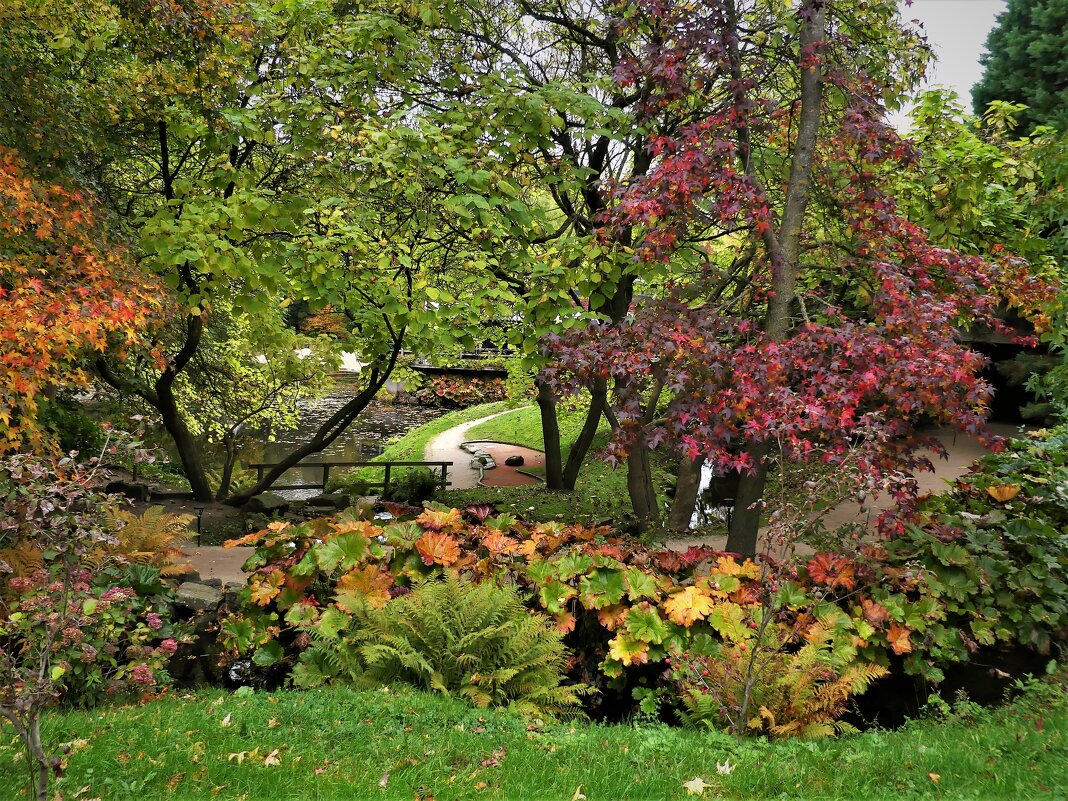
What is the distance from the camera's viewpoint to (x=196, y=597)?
583 cm

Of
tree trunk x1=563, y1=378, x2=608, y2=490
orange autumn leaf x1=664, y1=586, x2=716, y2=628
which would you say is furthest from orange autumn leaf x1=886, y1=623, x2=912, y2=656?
tree trunk x1=563, y1=378, x2=608, y2=490

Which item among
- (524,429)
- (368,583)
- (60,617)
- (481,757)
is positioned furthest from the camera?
(524,429)

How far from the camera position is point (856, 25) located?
7.15m

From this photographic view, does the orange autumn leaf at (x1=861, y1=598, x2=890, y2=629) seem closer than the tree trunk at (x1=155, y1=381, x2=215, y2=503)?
Yes

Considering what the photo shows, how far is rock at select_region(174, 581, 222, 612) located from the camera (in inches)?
226

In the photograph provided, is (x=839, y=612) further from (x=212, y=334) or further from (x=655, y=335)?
(x=212, y=334)

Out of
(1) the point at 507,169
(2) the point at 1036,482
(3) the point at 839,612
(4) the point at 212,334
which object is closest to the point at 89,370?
(4) the point at 212,334

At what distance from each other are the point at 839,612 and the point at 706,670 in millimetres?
1039

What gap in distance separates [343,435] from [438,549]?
69.7 feet

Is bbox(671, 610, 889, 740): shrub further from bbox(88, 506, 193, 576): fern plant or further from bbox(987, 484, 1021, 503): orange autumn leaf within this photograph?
bbox(88, 506, 193, 576): fern plant

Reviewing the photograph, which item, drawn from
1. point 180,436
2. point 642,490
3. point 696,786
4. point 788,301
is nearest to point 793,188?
point 788,301

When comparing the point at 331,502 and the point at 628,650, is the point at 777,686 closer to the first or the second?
the point at 628,650

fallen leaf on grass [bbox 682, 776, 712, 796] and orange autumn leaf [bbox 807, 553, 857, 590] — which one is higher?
orange autumn leaf [bbox 807, 553, 857, 590]

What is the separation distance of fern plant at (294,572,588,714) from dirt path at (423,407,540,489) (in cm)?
1041
